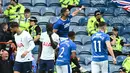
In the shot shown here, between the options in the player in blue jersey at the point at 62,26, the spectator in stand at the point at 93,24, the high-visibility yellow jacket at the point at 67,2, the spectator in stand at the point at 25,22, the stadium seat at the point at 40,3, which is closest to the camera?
the player in blue jersey at the point at 62,26

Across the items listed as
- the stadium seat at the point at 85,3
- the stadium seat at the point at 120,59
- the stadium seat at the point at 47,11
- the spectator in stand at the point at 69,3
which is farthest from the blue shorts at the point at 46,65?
the stadium seat at the point at 85,3

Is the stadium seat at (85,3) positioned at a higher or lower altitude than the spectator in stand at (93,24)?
higher

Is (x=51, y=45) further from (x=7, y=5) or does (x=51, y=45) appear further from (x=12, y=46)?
(x=7, y=5)

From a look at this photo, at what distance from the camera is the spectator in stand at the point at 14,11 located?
15492 mm

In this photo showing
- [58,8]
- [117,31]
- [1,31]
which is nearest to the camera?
[1,31]

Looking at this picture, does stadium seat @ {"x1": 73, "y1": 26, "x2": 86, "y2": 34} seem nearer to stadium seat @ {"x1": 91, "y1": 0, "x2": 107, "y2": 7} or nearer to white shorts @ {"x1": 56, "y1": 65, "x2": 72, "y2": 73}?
stadium seat @ {"x1": 91, "y1": 0, "x2": 107, "y2": 7}

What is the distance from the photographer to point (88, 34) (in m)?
15.6

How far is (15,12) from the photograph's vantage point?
15633 mm

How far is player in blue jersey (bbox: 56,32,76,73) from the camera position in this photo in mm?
11461

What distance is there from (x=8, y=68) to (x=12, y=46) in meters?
0.82

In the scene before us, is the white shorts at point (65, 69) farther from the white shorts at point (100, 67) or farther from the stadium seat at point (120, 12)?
the stadium seat at point (120, 12)

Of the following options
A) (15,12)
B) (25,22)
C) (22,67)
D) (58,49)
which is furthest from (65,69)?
(15,12)

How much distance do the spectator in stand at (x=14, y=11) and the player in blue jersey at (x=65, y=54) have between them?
4159 mm

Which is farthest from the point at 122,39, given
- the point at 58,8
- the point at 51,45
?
the point at 51,45
